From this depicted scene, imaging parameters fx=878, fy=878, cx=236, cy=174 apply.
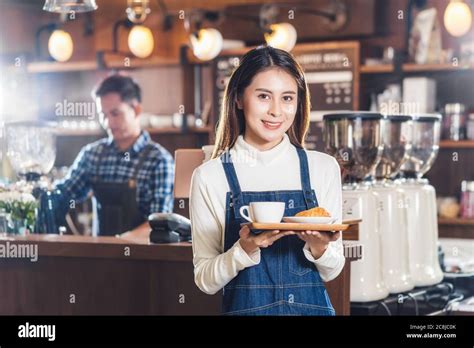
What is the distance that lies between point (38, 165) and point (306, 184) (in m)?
1.53

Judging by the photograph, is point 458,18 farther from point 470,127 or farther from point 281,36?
point 281,36

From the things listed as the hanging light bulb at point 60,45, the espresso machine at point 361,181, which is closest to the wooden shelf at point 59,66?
the hanging light bulb at point 60,45

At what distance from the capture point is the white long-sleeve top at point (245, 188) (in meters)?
1.77

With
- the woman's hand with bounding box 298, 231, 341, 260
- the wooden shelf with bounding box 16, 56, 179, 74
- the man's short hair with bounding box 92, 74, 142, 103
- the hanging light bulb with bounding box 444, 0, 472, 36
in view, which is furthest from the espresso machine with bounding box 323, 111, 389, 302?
the wooden shelf with bounding box 16, 56, 179, 74

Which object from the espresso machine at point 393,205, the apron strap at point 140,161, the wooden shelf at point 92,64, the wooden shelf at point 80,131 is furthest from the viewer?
the wooden shelf at point 80,131

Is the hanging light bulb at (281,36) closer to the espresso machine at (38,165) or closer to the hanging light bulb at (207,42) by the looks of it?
the hanging light bulb at (207,42)

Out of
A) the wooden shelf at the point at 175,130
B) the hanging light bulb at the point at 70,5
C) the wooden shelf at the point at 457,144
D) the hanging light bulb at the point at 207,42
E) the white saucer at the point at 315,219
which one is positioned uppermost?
the hanging light bulb at the point at 207,42

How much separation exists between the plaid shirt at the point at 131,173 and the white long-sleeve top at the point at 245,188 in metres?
1.76

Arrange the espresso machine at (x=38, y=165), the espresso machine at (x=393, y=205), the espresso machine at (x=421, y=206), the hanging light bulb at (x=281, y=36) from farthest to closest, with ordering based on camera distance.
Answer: the hanging light bulb at (x=281, y=36), the espresso machine at (x=38, y=165), the espresso machine at (x=421, y=206), the espresso machine at (x=393, y=205)

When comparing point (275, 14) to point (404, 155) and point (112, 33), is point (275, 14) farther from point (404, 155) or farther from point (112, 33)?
point (404, 155)

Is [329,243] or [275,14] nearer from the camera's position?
[329,243]
